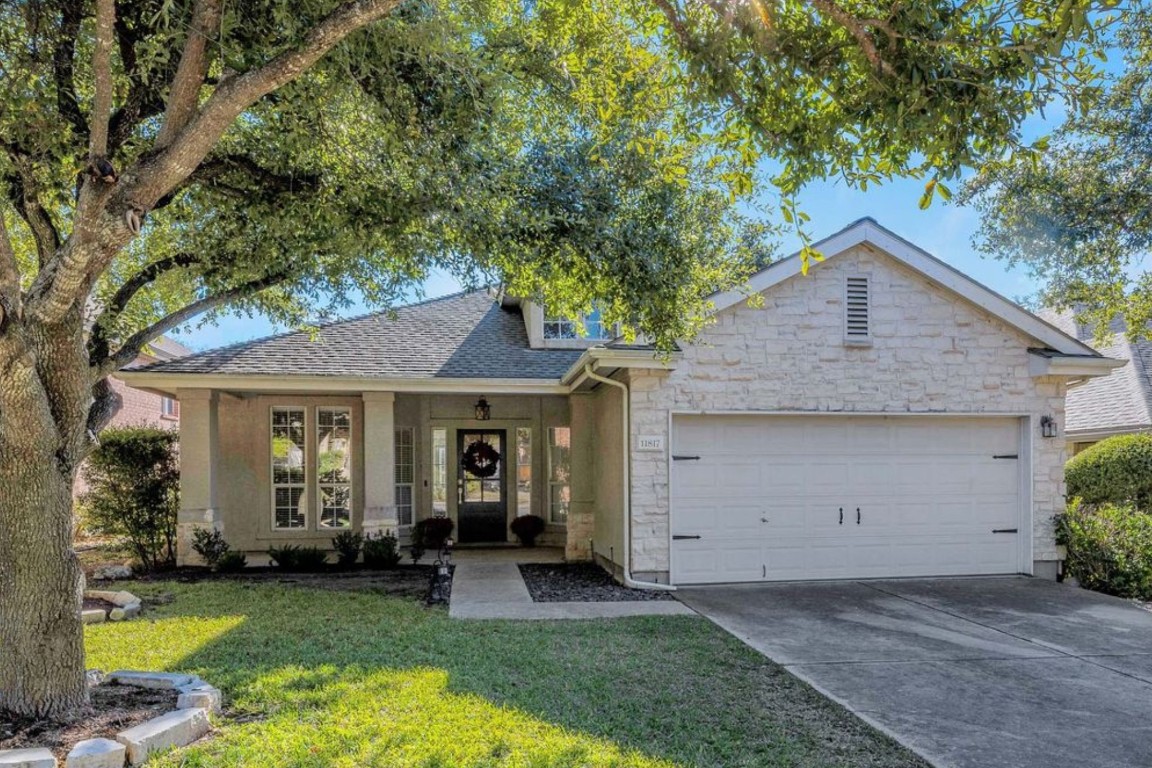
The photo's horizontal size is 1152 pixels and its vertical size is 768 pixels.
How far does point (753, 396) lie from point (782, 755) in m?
5.92

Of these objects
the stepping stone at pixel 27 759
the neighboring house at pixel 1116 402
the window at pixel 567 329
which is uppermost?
the window at pixel 567 329

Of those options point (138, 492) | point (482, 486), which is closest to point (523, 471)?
point (482, 486)

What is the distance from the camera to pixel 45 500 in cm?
440

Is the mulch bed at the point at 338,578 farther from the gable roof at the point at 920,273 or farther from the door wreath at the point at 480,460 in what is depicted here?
the gable roof at the point at 920,273

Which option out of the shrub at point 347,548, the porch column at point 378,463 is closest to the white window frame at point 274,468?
the shrub at point 347,548

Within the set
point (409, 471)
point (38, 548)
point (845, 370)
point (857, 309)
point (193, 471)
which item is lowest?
point (409, 471)

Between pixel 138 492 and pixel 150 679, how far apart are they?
282 inches

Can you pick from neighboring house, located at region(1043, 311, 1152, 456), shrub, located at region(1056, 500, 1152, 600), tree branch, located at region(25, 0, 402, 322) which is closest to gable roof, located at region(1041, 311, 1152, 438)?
neighboring house, located at region(1043, 311, 1152, 456)

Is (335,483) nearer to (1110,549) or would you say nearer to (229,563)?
(229,563)

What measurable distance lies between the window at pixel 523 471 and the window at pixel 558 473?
391mm

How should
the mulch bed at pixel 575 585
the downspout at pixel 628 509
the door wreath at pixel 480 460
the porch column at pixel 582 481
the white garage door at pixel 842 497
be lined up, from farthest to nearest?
1. the door wreath at pixel 480 460
2. the porch column at pixel 582 481
3. the white garage door at pixel 842 497
4. the downspout at pixel 628 509
5. the mulch bed at pixel 575 585

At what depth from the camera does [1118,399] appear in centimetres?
1567

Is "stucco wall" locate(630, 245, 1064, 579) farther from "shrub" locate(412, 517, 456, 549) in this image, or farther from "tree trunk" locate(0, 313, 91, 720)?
"tree trunk" locate(0, 313, 91, 720)

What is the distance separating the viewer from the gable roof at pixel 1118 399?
583 inches
